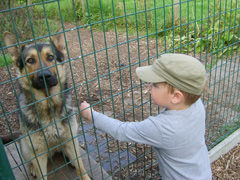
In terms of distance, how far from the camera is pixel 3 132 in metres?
4.13

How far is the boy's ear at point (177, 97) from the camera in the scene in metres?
1.73

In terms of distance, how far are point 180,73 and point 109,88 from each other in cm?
368

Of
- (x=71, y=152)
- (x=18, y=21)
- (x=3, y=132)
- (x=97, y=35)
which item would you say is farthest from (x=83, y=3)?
(x=71, y=152)

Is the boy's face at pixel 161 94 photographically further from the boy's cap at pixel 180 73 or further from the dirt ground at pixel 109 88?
the dirt ground at pixel 109 88

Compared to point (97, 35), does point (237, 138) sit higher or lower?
lower

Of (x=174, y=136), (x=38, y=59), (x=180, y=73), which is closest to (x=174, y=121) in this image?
(x=174, y=136)

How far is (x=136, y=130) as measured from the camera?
5.93ft

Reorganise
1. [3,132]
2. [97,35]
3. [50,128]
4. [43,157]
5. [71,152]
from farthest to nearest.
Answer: [97,35] → [3,132] → [71,152] → [43,157] → [50,128]

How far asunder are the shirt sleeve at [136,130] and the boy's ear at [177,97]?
0.76 ft

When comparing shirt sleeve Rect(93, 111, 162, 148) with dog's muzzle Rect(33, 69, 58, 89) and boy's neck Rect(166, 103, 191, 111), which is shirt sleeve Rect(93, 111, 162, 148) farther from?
dog's muzzle Rect(33, 69, 58, 89)

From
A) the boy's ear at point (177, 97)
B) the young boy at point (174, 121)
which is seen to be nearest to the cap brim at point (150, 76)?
the young boy at point (174, 121)

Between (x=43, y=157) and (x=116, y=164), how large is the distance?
105 centimetres

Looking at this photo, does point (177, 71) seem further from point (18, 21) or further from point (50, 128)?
point (18, 21)

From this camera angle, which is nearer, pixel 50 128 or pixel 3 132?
pixel 50 128
